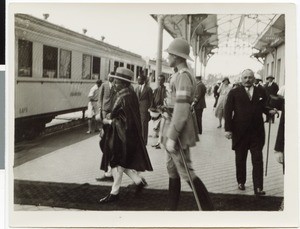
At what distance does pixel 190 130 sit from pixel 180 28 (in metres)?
0.87

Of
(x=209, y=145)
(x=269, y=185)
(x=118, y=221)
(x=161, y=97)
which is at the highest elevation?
(x=161, y=97)

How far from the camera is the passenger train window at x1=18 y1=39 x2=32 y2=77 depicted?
429 cm

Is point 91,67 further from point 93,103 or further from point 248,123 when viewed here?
point 248,123

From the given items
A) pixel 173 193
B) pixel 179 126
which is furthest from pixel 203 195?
pixel 179 126

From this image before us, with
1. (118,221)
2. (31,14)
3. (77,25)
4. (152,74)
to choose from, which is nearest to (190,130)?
(152,74)

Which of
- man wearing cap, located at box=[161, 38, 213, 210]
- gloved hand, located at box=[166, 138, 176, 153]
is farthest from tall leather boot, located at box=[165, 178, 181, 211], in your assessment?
gloved hand, located at box=[166, 138, 176, 153]

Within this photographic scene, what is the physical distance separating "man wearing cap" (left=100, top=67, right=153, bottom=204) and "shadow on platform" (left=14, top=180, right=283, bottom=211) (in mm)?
67

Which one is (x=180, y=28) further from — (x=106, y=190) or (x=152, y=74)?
(x=106, y=190)

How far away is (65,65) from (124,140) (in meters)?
0.98

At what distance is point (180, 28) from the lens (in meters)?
4.25

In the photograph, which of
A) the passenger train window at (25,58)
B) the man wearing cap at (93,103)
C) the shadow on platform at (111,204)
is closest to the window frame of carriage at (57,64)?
the passenger train window at (25,58)

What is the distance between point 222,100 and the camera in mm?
4340

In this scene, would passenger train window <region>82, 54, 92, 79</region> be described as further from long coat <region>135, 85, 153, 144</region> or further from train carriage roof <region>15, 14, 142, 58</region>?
long coat <region>135, 85, 153, 144</region>

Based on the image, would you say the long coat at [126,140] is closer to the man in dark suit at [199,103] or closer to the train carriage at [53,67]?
the train carriage at [53,67]
